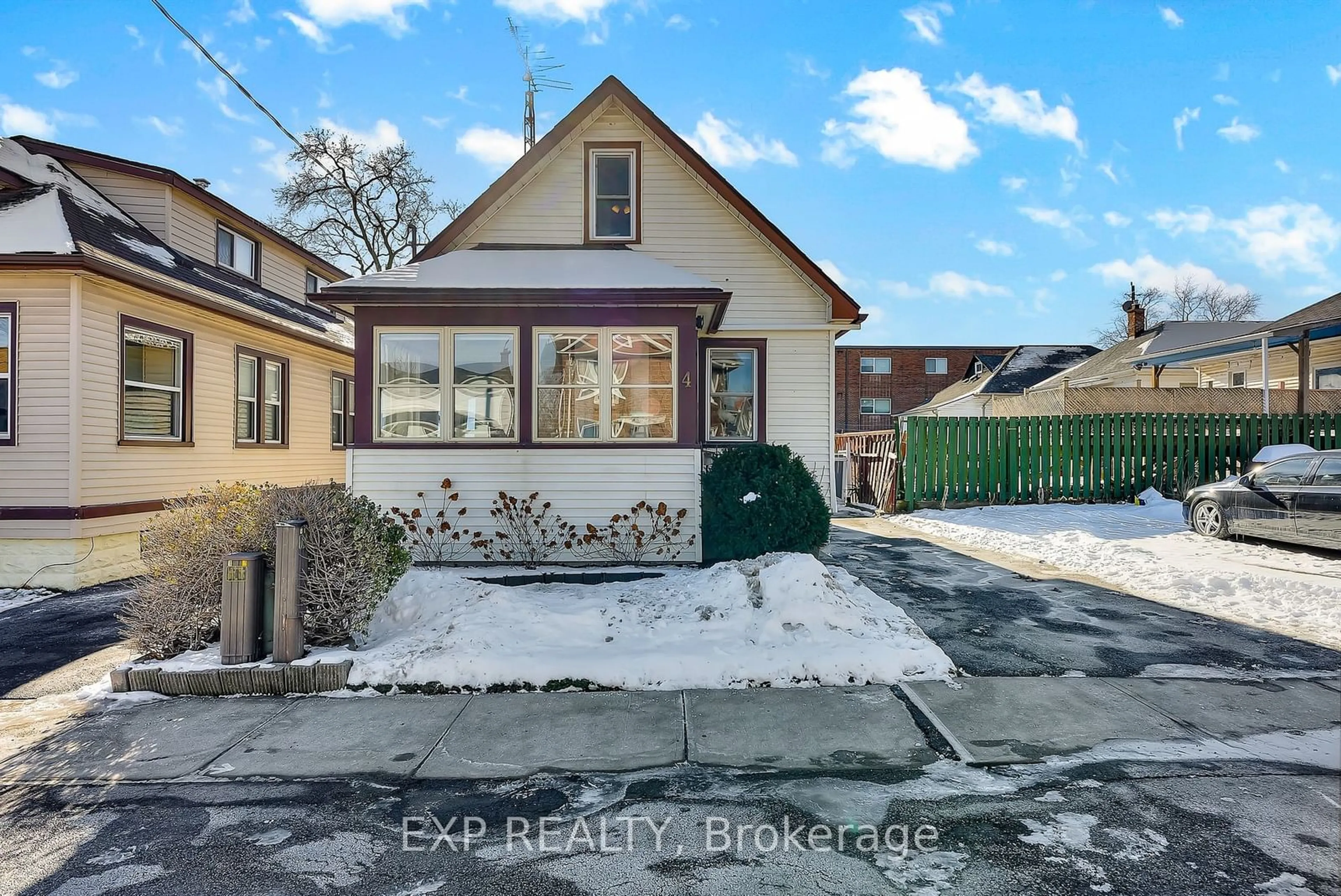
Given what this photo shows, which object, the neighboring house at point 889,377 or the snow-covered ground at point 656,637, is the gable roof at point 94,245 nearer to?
the snow-covered ground at point 656,637

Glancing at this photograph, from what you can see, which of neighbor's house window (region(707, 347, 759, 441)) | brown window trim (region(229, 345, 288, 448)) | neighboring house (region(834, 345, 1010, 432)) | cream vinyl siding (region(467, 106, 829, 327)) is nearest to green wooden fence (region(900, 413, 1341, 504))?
neighbor's house window (region(707, 347, 759, 441))

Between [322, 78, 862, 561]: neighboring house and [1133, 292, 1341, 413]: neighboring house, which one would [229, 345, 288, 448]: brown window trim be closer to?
[322, 78, 862, 561]: neighboring house

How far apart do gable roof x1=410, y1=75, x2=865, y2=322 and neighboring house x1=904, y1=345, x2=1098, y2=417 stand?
19347 millimetres

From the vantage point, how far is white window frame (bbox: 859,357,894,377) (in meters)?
42.2

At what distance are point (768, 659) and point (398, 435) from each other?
19.8 feet

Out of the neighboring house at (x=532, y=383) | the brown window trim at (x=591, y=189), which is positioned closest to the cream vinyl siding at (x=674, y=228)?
the brown window trim at (x=591, y=189)

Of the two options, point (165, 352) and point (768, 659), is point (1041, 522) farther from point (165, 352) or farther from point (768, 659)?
point (165, 352)

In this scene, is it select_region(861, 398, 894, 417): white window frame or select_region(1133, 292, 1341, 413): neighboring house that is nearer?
select_region(1133, 292, 1341, 413): neighboring house

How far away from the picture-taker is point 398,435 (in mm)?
8781

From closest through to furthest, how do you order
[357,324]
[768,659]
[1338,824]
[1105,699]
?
[1338,824] < [1105,699] < [768,659] < [357,324]

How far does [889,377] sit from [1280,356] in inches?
929

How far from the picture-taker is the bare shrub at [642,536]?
28.3 feet

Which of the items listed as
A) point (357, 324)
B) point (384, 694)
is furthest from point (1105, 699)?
point (357, 324)

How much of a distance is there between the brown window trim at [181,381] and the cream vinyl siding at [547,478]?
3.61 meters
